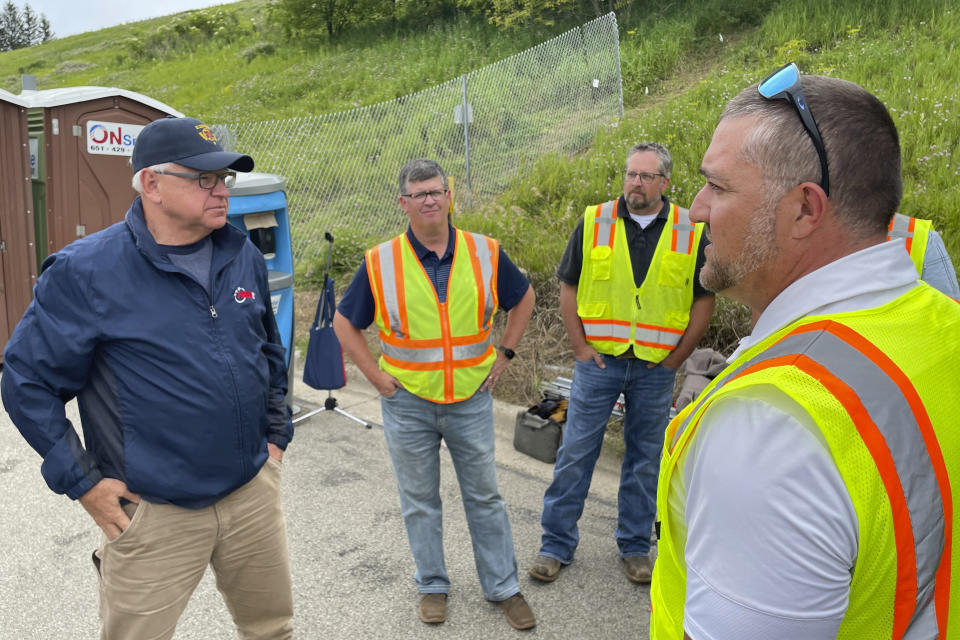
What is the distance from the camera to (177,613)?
250 centimetres

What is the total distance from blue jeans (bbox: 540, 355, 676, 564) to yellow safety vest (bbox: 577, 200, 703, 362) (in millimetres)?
130

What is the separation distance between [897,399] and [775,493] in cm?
25

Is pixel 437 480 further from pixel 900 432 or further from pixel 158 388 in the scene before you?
pixel 900 432

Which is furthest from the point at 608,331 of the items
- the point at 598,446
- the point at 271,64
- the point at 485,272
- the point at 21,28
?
the point at 21,28

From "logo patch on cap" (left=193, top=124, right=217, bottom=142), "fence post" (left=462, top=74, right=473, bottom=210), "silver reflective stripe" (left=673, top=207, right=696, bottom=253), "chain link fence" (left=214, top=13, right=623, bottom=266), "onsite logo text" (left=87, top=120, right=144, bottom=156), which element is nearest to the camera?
"logo patch on cap" (left=193, top=124, right=217, bottom=142)

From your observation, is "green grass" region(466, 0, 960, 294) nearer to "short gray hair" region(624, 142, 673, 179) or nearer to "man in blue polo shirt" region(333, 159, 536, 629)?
"short gray hair" region(624, 142, 673, 179)

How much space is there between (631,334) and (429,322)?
3.45 feet

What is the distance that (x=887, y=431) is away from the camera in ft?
3.28

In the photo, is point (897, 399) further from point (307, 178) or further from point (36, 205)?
point (307, 178)

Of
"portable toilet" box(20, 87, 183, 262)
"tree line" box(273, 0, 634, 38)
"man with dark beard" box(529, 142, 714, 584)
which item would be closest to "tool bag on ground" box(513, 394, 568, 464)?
"man with dark beard" box(529, 142, 714, 584)

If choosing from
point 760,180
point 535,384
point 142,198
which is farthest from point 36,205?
point 760,180

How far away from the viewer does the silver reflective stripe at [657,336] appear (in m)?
3.72

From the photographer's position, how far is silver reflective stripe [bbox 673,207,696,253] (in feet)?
12.2

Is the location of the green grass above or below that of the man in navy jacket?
above
